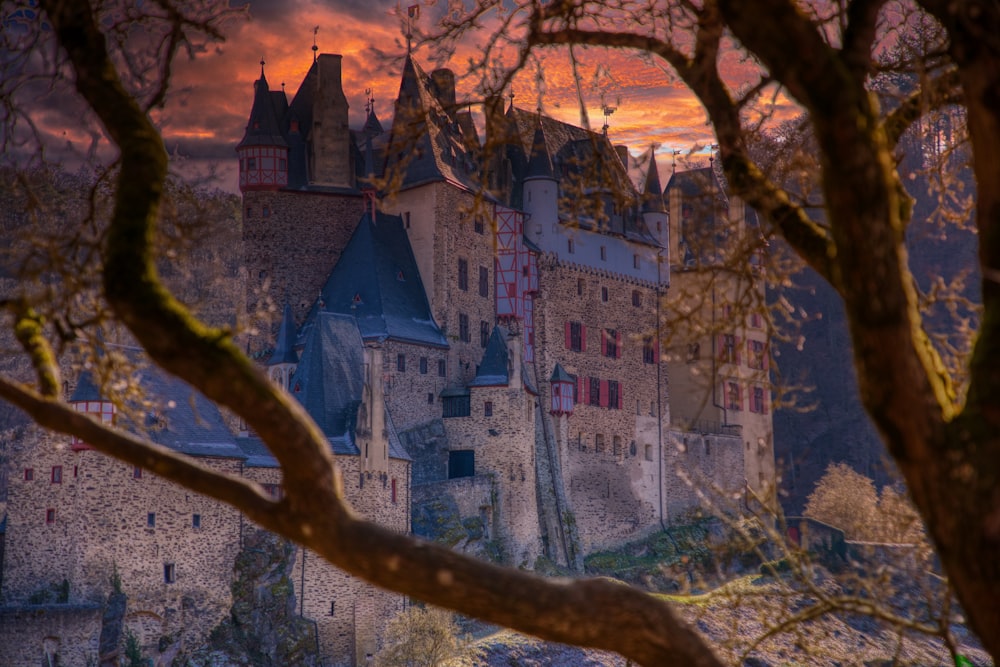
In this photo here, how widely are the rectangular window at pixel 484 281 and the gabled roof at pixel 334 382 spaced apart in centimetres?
797

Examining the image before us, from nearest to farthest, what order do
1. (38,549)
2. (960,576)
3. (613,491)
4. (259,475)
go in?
(960,576), (38,549), (259,475), (613,491)

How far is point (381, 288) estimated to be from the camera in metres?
42.1

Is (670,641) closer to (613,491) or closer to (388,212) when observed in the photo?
(388,212)

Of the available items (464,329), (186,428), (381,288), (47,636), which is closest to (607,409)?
(464,329)

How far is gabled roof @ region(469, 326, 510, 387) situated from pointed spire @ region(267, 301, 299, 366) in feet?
19.7

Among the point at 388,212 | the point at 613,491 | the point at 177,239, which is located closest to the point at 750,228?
the point at 177,239

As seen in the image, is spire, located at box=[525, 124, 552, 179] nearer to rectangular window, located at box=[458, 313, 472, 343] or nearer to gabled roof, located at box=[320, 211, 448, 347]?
gabled roof, located at box=[320, 211, 448, 347]

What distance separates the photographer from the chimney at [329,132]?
44.9m

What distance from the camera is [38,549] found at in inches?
1230

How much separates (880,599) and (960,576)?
73.8 inches

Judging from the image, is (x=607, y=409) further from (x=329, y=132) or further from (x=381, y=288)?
(x=329, y=132)

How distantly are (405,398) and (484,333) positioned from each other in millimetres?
5260

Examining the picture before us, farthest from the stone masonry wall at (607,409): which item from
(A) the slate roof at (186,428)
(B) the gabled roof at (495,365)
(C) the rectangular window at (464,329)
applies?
(A) the slate roof at (186,428)

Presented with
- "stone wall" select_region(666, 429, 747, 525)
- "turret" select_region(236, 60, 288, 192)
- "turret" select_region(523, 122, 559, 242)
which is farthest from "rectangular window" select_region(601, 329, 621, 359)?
"turret" select_region(236, 60, 288, 192)
